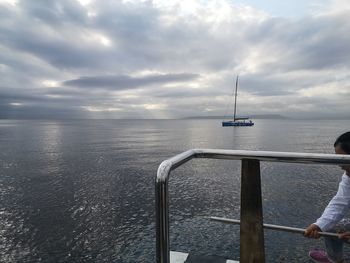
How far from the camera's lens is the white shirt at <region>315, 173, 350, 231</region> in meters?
2.34

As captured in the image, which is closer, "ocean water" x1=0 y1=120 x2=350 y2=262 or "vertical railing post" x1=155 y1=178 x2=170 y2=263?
"vertical railing post" x1=155 y1=178 x2=170 y2=263

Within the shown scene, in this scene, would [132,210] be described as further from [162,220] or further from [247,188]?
[162,220]

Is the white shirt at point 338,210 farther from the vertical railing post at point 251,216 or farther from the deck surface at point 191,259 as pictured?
the deck surface at point 191,259

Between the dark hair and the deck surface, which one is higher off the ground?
the dark hair

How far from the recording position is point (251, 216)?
7.80ft

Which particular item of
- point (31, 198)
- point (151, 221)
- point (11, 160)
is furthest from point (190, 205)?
point (11, 160)

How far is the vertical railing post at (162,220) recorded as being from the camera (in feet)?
5.57

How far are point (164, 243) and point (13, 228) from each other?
37.7 feet

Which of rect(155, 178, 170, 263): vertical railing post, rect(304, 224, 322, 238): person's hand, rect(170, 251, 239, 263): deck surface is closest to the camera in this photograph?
rect(155, 178, 170, 263): vertical railing post

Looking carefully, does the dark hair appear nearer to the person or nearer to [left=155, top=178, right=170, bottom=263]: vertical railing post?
the person

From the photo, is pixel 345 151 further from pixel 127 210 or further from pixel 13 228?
pixel 13 228

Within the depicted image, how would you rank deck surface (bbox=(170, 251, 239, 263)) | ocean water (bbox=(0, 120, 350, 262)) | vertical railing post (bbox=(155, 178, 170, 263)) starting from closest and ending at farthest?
1. vertical railing post (bbox=(155, 178, 170, 263))
2. deck surface (bbox=(170, 251, 239, 263))
3. ocean water (bbox=(0, 120, 350, 262))

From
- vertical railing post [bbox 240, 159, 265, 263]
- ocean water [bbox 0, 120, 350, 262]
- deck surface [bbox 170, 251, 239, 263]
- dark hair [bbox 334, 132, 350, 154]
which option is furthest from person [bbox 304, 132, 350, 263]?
ocean water [bbox 0, 120, 350, 262]

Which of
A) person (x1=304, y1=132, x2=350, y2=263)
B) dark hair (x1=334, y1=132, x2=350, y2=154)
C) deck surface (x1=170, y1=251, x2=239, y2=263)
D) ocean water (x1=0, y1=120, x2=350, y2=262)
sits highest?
dark hair (x1=334, y1=132, x2=350, y2=154)
